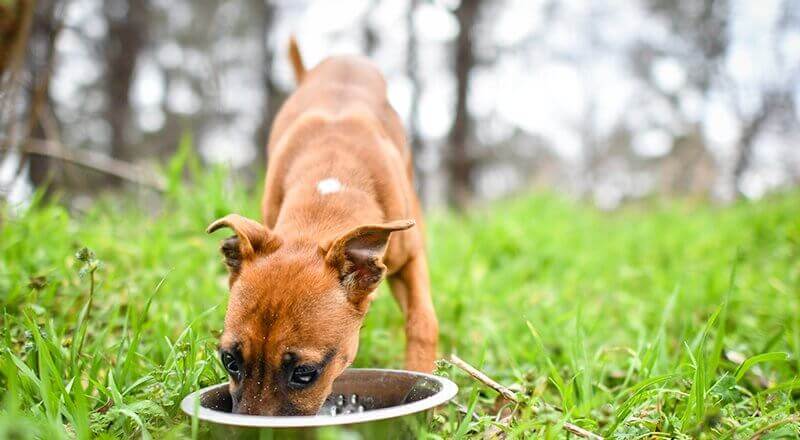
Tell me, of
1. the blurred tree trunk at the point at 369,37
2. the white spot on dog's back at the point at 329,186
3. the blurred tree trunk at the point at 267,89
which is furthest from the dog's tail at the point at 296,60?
the blurred tree trunk at the point at 369,37

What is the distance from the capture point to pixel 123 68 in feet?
43.5

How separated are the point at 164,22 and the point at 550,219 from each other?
14.9m

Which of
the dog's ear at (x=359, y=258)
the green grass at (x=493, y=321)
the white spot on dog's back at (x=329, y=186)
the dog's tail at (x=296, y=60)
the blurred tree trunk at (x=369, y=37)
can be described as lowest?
the green grass at (x=493, y=321)

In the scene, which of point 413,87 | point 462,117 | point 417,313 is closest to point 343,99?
point 417,313

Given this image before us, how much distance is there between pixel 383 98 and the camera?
4418 millimetres

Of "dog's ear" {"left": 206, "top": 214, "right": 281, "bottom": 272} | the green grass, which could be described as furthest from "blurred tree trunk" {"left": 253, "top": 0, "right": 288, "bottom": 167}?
"dog's ear" {"left": 206, "top": 214, "right": 281, "bottom": 272}

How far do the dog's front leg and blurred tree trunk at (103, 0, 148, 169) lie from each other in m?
10.5

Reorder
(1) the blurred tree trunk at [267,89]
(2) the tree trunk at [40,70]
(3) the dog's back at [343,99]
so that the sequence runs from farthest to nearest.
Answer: (1) the blurred tree trunk at [267,89], (2) the tree trunk at [40,70], (3) the dog's back at [343,99]

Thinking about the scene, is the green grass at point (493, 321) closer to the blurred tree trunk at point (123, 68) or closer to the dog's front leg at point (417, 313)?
the dog's front leg at point (417, 313)

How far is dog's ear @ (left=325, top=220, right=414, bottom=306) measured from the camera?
2598 millimetres

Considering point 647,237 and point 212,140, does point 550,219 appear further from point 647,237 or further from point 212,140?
point 212,140

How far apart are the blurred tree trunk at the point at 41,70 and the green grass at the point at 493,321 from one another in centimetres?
75

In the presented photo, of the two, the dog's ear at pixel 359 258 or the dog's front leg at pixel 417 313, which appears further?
the dog's front leg at pixel 417 313

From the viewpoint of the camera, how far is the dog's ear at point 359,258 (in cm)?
260
